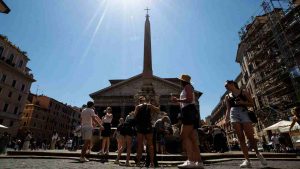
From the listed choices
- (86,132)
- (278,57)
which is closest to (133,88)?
(278,57)

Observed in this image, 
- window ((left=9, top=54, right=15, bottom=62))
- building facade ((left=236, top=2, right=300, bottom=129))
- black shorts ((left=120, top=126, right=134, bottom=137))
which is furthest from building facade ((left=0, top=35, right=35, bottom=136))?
building facade ((left=236, top=2, right=300, bottom=129))

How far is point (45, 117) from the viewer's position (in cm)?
5506

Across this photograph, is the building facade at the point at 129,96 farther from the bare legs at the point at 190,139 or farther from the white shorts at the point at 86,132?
the bare legs at the point at 190,139

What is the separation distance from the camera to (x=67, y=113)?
66938 millimetres

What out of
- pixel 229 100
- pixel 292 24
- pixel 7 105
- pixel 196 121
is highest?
pixel 292 24

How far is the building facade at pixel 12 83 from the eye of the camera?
3319 centimetres

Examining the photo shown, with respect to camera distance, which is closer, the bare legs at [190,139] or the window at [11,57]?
the bare legs at [190,139]

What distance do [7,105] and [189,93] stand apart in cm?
3902

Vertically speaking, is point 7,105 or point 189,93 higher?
point 7,105

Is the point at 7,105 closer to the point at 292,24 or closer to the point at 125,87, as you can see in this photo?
the point at 125,87

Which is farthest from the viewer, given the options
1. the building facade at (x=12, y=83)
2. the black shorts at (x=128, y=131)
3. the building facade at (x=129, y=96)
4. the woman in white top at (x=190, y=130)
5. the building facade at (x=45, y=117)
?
the building facade at (x=45, y=117)

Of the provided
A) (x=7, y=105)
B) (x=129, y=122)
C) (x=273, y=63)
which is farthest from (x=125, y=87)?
(x=129, y=122)

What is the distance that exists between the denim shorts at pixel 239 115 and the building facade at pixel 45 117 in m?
49.1

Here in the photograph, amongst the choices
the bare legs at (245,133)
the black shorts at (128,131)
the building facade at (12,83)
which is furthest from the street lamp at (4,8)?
the building facade at (12,83)
